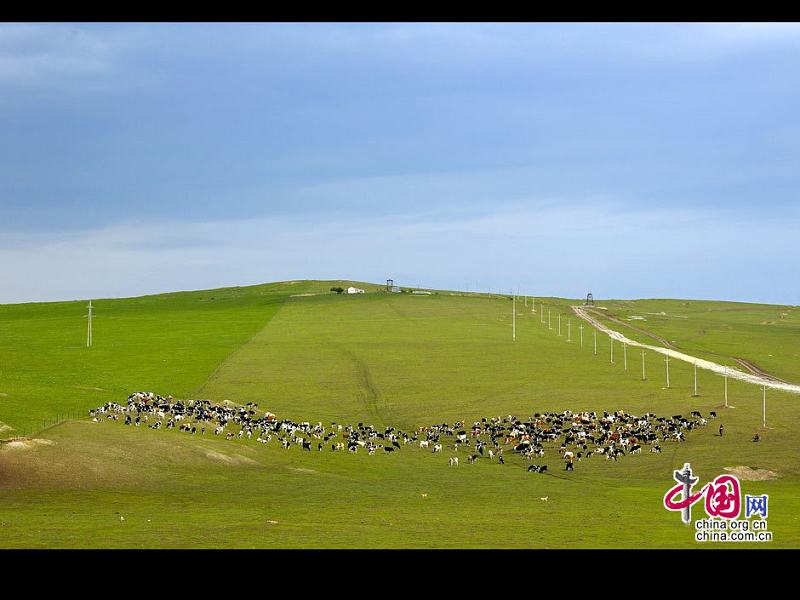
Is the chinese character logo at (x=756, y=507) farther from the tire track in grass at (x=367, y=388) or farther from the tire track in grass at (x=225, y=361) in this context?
the tire track in grass at (x=225, y=361)

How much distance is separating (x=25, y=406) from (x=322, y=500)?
30.3 meters

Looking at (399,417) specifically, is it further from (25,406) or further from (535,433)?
(25,406)

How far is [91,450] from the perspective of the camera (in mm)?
43062

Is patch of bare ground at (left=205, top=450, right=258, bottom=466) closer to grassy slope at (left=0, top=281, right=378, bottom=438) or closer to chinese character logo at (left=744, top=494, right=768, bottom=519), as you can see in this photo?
grassy slope at (left=0, top=281, right=378, bottom=438)

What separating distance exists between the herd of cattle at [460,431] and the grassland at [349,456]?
1.75m

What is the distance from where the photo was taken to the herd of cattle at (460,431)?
56719 millimetres

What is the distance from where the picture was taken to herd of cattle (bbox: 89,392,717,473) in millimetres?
56719

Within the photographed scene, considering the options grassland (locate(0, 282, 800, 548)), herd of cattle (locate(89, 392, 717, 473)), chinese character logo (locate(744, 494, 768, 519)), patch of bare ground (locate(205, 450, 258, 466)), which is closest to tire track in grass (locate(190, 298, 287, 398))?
grassland (locate(0, 282, 800, 548))

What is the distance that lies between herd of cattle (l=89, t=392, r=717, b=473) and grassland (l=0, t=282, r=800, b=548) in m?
1.75

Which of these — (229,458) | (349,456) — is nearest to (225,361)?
(349,456)

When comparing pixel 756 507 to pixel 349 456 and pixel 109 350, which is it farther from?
pixel 109 350

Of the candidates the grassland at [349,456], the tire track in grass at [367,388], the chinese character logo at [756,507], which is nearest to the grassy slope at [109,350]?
the grassland at [349,456]

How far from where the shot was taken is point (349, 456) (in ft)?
177
